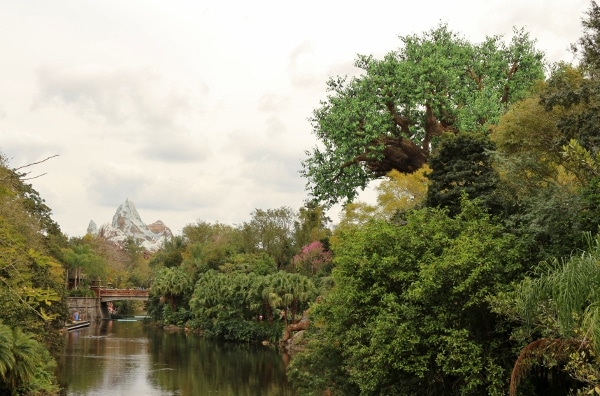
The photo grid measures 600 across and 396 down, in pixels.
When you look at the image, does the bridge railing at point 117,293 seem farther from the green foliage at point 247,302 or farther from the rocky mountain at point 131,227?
the rocky mountain at point 131,227

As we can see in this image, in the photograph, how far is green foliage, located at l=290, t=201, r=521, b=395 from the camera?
51.4 ft

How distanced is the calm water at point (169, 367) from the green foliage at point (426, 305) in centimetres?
1064

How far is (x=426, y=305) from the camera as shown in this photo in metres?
16.7

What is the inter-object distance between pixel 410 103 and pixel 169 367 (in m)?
17.9

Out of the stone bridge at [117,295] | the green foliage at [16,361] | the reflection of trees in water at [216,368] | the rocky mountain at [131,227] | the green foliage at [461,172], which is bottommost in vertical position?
the reflection of trees in water at [216,368]

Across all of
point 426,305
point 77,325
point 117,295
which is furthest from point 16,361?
point 117,295

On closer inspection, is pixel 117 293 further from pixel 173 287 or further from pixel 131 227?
pixel 131 227

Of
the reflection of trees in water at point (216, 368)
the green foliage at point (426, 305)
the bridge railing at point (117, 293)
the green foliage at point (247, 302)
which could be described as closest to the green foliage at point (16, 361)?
the reflection of trees in water at point (216, 368)

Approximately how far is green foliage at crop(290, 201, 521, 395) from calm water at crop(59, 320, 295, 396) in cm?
1064

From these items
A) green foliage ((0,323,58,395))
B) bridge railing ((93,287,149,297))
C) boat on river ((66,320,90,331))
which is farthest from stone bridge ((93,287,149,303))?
green foliage ((0,323,58,395))

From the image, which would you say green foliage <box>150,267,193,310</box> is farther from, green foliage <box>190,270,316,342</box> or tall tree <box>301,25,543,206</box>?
tall tree <box>301,25,543,206</box>

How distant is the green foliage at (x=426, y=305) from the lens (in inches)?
616

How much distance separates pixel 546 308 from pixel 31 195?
138ft

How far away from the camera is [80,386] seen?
27719 mm
